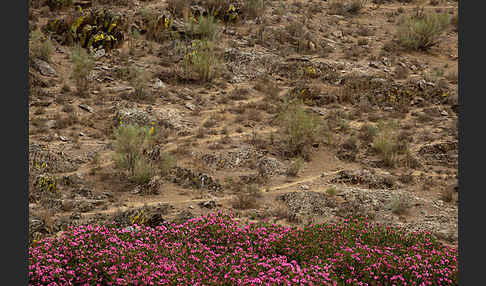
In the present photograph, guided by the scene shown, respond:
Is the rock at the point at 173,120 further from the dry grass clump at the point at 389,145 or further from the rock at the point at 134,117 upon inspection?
the dry grass clump at the point at 389,145

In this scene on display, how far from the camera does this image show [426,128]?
10430mm

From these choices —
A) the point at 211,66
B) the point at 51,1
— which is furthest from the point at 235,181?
the point at 51,1

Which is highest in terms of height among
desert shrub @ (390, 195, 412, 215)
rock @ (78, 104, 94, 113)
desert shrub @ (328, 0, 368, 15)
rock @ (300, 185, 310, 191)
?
desert shrub @ (328, 0, 368, 15)

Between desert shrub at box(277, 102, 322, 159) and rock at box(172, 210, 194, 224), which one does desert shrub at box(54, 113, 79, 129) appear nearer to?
rock at box(172, 210, 194, 224)

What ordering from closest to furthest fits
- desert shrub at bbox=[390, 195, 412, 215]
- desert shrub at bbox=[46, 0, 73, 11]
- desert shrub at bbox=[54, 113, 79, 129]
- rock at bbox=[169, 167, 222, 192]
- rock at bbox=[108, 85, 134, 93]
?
desert shrub at bbox=[390, 195, 412, 215]
rock at bbox=[169, 167, 222, 192]
desert shrub at bbox=[54, 113, 79, 129]
rock at bbox=[108, 85, 134, 93]
desert shrub at bbox=[46, 0, 73, 11]

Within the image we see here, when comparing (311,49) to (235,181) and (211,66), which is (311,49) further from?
(235,181)

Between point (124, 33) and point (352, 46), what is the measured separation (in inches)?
306

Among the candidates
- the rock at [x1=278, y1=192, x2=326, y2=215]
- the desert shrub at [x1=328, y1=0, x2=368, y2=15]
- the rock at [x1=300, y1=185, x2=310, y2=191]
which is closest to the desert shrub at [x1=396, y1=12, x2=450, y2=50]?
the desert shrub at [x1=328, y1=0, x2=368, y2=15]

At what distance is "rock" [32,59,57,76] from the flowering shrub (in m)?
6.70

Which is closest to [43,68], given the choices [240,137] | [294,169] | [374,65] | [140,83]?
[140,83]

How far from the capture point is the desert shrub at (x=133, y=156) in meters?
7.60

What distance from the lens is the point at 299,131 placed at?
9227 mm

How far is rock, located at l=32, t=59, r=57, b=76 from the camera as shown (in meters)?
11.2

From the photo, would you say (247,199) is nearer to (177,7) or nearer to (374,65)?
(374,65)
